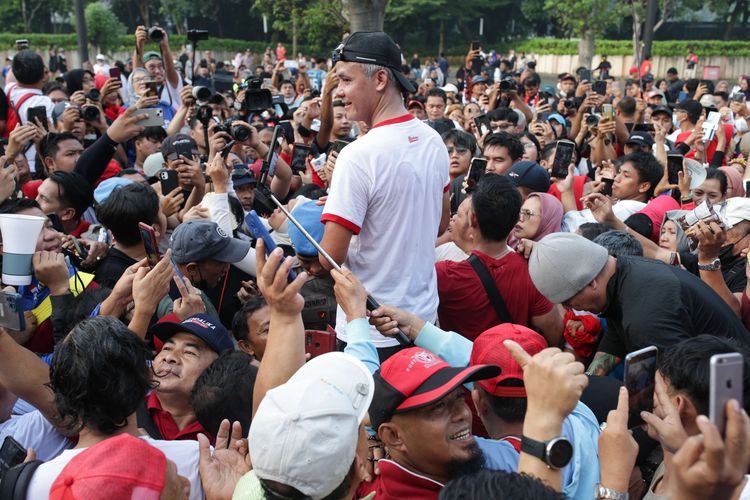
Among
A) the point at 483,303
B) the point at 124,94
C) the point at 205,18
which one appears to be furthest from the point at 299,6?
the point at 483,303

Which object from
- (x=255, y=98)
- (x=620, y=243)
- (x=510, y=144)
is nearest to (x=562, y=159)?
(x=510, y=144)

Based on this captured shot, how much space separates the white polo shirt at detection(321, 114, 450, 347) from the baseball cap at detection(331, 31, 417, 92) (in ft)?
0.76

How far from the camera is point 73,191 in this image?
4.76 m

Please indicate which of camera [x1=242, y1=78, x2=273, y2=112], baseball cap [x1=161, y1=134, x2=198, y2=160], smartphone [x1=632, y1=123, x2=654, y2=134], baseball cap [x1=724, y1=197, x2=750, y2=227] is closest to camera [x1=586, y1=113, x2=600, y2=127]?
smartphone [x1=632, y1=123, x2=654, y2=134]

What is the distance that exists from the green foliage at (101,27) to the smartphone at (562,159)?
3240 centimetres

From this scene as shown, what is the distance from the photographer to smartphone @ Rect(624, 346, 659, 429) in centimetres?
221

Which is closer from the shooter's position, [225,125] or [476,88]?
[225,125]

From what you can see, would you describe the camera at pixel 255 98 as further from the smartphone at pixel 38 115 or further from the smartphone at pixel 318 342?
the smartphone at pixel 318 342

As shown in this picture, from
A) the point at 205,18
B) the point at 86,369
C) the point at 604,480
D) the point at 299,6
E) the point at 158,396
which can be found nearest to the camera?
→ the point at 604,480

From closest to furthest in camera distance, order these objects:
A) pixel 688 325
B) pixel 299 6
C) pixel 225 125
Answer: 1. pixel 688 325
2. pixel 225 125
3. pixel 299 6

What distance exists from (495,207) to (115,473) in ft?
7.69

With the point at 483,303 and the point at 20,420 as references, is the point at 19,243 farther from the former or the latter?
the point at 483,303

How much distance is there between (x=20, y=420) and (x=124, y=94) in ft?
33.2

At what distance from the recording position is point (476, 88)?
40.5ft
